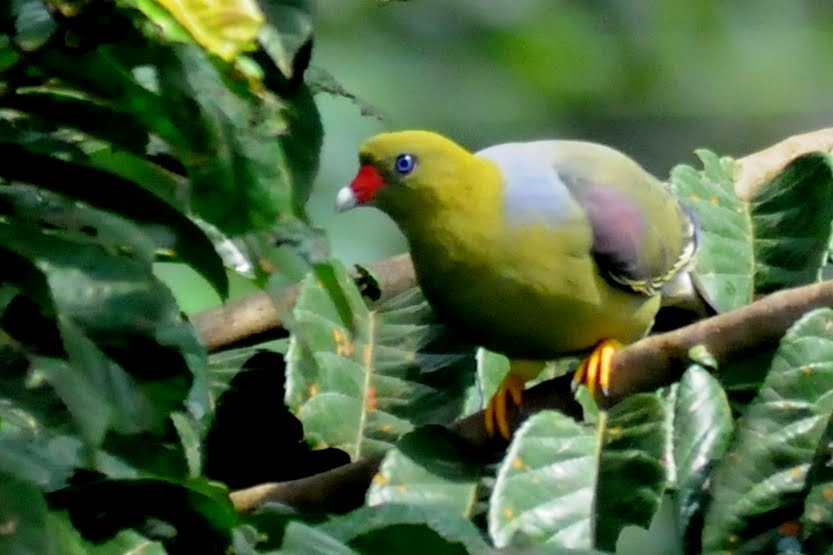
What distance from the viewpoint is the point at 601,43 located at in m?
4.38

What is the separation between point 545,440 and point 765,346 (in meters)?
0.27

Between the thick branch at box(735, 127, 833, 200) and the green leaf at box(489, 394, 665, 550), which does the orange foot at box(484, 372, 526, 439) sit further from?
the thick branch at box(735, 127, 833, 200)

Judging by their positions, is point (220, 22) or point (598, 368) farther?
point (598, 368)

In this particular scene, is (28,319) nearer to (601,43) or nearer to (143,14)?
(143,14)

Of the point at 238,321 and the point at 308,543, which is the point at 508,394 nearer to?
the point at 238,321

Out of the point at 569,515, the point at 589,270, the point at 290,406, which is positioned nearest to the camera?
the point at 569,515

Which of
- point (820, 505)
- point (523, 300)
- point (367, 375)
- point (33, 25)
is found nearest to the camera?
point (33, 25)

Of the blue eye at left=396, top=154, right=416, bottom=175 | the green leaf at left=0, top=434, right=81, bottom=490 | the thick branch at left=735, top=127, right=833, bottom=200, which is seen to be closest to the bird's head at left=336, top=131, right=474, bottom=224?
the blue eye at left=396, top=154, right=416, bottom=175

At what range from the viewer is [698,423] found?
5.30ft

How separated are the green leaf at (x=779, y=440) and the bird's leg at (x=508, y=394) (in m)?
0.41

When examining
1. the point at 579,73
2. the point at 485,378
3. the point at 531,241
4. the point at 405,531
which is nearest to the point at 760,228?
the point at 531,241


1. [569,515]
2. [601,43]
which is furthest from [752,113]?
[569,515]

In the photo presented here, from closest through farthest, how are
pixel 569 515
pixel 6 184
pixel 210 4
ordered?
pixel 210 4 → pixel 6 184 → pixel 569 515

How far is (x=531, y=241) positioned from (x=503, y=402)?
23 centimetres
